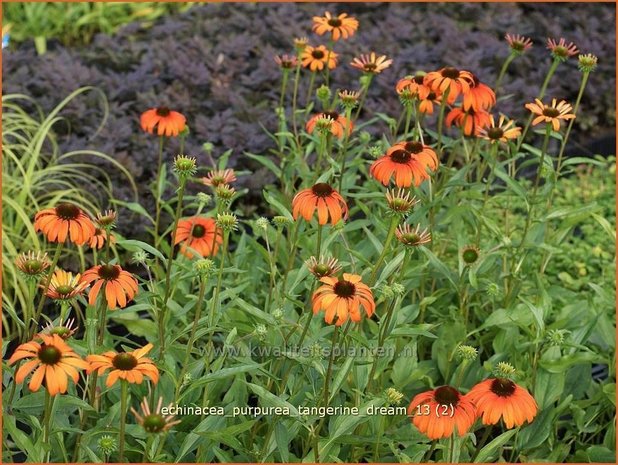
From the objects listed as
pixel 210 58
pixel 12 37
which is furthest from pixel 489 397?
pixel 12 37

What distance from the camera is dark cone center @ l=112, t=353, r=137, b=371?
1.66 metres

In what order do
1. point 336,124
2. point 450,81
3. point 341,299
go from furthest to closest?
1. point 336,124
2. point 450,81
3. point 341,299

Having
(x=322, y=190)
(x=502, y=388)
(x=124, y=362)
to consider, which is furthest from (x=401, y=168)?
(x=124, y=362)

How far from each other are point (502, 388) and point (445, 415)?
0.44ft

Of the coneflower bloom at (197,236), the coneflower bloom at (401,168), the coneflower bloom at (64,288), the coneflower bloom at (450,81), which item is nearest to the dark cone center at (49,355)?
the coneflower bloom at (64,288)

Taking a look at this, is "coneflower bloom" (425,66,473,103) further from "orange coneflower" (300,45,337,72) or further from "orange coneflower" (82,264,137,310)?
"orange coneflower" (82,264,137,310)

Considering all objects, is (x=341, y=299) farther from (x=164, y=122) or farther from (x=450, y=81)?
(x=164, y=122)

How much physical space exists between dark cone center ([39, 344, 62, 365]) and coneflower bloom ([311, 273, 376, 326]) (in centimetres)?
44

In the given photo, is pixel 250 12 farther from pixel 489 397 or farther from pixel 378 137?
pixel 489 397

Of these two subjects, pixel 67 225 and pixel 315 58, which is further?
pixel 315 58

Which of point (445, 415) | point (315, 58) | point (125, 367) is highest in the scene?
point (315, 58)

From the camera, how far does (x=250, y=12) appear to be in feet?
15.8

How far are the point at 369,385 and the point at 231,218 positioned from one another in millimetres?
524

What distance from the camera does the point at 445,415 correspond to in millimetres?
1821
